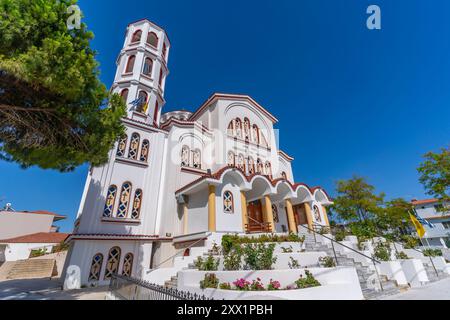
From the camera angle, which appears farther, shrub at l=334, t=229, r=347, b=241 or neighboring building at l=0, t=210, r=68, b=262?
neighboring building at l=0, t=210, r=68, b=262

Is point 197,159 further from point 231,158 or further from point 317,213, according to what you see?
point 317,213

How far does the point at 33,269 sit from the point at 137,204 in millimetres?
13131

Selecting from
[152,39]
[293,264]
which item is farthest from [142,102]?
[293,264]

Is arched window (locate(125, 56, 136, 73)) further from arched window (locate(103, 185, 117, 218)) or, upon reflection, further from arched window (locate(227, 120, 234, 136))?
arched window (locate(103, 185, 117, 218))

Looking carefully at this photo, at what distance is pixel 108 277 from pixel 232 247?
283 inches

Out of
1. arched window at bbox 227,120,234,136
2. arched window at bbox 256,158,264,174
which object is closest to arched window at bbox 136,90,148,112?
arched window at bbox 227,120,234,136

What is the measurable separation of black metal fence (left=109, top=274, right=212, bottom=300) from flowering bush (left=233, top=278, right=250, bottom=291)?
1.02m

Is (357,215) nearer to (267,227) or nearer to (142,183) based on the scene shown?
(267,227)

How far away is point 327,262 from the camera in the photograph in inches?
296

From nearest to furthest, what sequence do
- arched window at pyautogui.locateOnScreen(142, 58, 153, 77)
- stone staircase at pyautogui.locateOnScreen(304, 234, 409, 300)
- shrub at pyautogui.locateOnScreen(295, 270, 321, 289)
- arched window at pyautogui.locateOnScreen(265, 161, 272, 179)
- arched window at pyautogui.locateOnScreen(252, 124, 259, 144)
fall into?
1. shrub at pyautogui.locateOnScreen(295, 270, 321, 289)
2. stone staircase at pyautogui.locateOnScreen(304, 234, 409, 300)
3. arched window at pyautogui.locateOnScreen(142, 58, 153, 77)
4. arched window at pyautogui.locateOnScreen(265, 161, 272, 179)
5. arched window at pyautogui.locateOnScreen(252, 124, 259, 144)

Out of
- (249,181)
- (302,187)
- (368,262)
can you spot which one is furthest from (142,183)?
(368,262)

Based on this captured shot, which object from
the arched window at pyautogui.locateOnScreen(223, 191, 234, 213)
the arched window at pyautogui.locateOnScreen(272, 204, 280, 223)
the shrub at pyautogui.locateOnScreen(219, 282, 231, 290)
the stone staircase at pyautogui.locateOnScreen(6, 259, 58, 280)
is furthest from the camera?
the arched window at pyautogui.locateOnScreen(272, 204, 280, 223)

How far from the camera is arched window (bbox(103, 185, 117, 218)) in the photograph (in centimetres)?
1194

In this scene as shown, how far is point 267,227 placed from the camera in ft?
42.3
